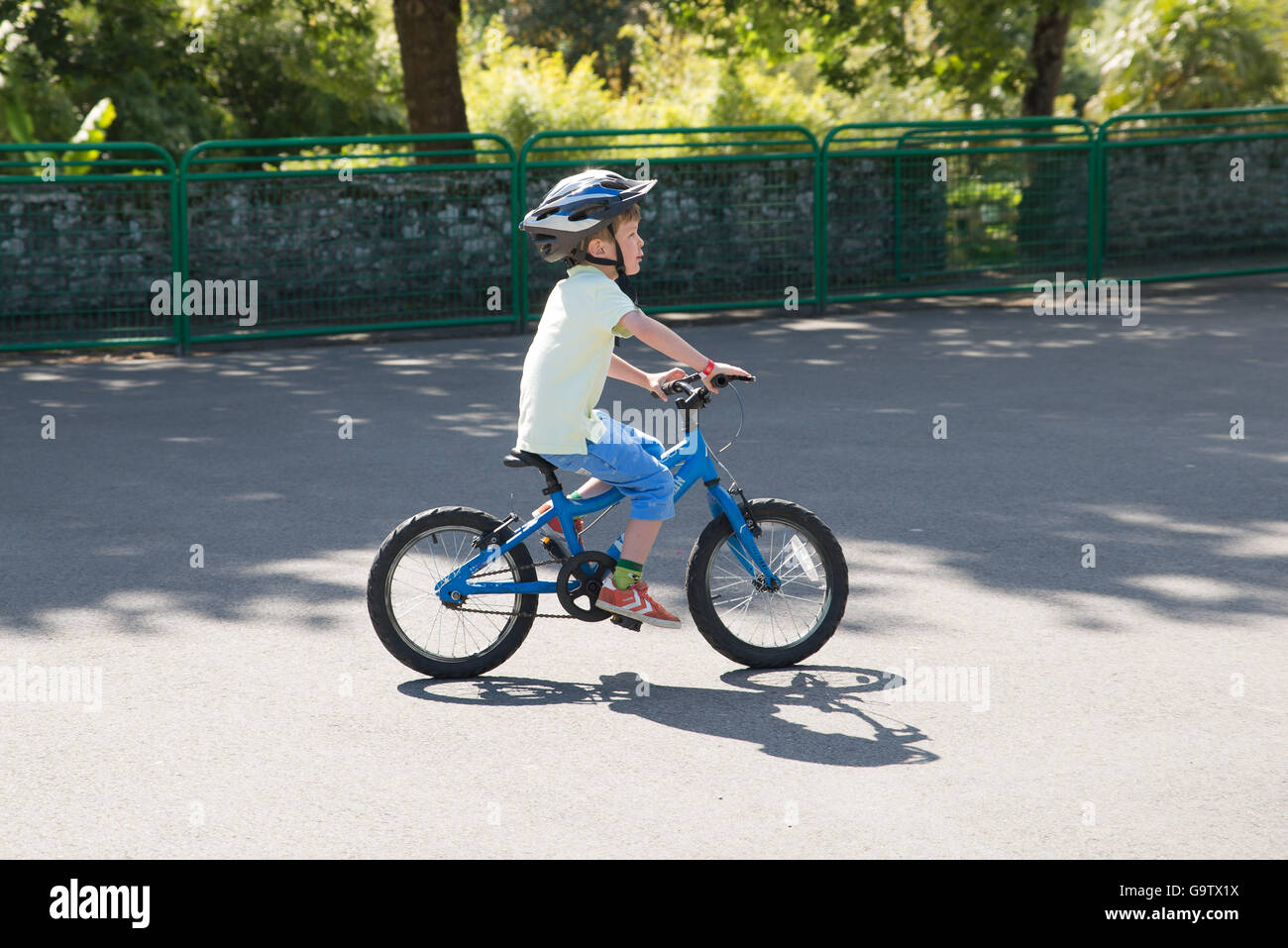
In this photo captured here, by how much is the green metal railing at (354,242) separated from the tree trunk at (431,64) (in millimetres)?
2730

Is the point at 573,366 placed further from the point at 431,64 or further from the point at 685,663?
the point at 431,64

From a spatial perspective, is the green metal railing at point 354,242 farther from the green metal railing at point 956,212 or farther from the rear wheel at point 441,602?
the rear wheel at point 441,602

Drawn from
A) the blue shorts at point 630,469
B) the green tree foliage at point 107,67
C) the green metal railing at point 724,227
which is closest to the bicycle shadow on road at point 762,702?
the blue shorts at point 630,469

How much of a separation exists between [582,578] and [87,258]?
10.4 m

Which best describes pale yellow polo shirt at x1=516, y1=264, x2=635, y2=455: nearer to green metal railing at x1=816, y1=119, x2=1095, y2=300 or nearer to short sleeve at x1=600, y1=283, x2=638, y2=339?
short sleeve at x1=600, y1=283, x2=638, y2=339

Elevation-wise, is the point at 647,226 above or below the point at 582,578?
above

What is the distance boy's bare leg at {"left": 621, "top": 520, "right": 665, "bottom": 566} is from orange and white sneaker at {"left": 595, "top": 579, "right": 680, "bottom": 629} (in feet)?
0.30

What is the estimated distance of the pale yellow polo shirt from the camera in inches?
212

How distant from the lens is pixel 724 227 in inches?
649

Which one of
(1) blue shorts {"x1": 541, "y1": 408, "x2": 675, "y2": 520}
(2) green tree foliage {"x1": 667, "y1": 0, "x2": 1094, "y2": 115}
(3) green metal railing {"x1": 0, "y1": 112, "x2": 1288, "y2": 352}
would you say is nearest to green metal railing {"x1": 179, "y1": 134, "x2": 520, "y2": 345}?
(3) green metal railing {"x1": 0, "y1": 112, "x2": 1288, "y2": 352}

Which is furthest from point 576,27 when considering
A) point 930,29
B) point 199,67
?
point 930,29

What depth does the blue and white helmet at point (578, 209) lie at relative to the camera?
17.7 feet

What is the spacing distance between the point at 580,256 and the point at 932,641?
1884mm

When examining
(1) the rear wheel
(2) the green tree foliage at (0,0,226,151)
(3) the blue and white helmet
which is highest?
(2) the green tree foliage at (0,0,226,151)
